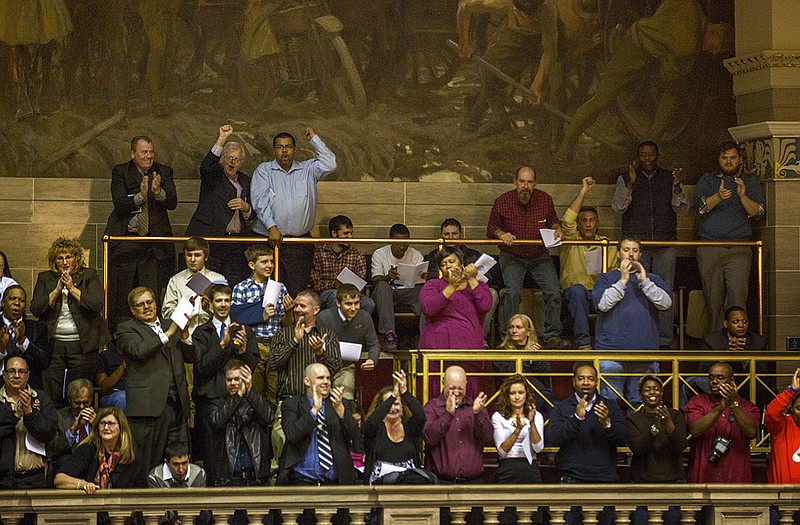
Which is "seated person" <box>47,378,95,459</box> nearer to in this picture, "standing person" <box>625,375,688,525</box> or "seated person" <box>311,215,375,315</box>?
"seated person" <box>311,215,375,315</box>

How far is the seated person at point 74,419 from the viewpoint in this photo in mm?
10836

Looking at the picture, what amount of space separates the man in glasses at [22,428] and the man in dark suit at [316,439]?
58.9 inches

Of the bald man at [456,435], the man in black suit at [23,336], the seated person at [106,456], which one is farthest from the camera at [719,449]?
the man in black suit at [23,336]

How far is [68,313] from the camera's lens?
→ 12.2 metres

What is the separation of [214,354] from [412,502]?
181cm

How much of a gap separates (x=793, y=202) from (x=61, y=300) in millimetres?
6591

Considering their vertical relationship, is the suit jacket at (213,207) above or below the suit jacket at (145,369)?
above

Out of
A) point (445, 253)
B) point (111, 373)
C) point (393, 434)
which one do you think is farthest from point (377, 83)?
point (393, 434)

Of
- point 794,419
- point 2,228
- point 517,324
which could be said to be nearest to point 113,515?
point 517,324

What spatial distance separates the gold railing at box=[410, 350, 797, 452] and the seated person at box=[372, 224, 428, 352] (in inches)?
29.8

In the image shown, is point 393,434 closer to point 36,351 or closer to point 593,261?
point 36,351

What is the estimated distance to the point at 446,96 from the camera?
16.2 m

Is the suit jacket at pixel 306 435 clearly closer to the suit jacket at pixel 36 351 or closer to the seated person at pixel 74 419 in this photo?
the seated person at pixel 74 419

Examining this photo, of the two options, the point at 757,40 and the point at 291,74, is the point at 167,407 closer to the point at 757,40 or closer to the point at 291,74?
the point at 291,74
